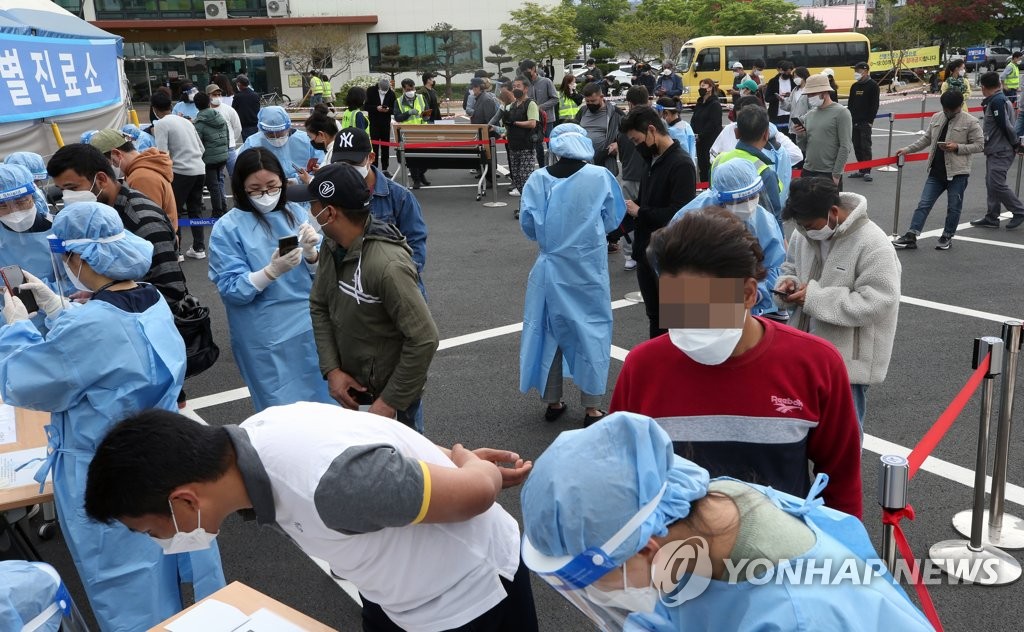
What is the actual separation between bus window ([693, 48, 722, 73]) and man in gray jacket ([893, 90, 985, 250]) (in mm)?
21794

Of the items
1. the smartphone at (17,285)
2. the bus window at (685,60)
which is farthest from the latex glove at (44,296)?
the bus window at (685,60)

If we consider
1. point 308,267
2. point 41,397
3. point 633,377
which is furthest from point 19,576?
point 308,267

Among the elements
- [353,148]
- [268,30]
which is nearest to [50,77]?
[353,148]

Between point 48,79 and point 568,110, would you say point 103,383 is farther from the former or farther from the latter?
point 568,110

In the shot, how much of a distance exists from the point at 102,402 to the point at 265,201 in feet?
5.47

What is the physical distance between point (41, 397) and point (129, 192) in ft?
8.31

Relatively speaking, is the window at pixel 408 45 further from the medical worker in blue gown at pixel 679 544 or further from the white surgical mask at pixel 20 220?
the medical worker in blue gown at pixel 679 544

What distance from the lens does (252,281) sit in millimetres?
4312

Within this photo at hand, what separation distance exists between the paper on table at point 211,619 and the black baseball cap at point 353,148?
3.54 meters

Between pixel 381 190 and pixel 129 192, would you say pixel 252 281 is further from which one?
pixel 129 192

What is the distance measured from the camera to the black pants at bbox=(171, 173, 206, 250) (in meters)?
10.8

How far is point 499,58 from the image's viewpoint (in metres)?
42.5

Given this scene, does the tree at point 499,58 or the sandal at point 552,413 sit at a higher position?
the tree at point 499,58

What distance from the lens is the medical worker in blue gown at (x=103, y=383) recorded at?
300 cm
